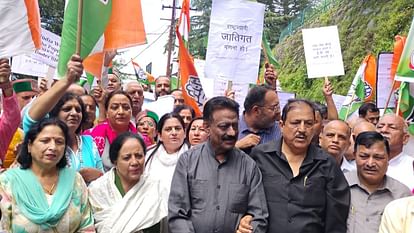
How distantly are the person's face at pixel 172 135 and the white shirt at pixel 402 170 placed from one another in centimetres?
171

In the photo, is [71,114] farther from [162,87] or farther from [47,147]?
[162,87]

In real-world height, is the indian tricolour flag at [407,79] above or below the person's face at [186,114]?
above

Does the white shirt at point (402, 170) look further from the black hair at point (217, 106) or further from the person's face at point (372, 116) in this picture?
the black hair at point (217, 106)

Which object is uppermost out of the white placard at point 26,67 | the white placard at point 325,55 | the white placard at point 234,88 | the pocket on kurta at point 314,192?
the white placard at point 325,55

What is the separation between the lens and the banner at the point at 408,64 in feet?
20.3

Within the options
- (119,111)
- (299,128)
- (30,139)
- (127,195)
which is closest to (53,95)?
(30,139)

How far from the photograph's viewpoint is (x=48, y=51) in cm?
716

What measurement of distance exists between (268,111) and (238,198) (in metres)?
1.11

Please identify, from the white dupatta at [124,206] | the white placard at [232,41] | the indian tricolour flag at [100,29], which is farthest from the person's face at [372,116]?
the white dupatta at [124,206]

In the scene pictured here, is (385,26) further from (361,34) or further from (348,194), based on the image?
(348,194)

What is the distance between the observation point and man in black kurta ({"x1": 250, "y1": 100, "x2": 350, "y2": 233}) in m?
3.90

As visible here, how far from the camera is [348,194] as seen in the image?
4.01m

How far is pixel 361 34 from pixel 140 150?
15.2 meters

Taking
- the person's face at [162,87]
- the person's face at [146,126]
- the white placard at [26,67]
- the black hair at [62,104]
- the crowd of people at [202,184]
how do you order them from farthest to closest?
the person's face at [162,87], the white placard at [26,67], the person's face at [146,126], the black hair at [62,104], the crowd of people at [202,184]
